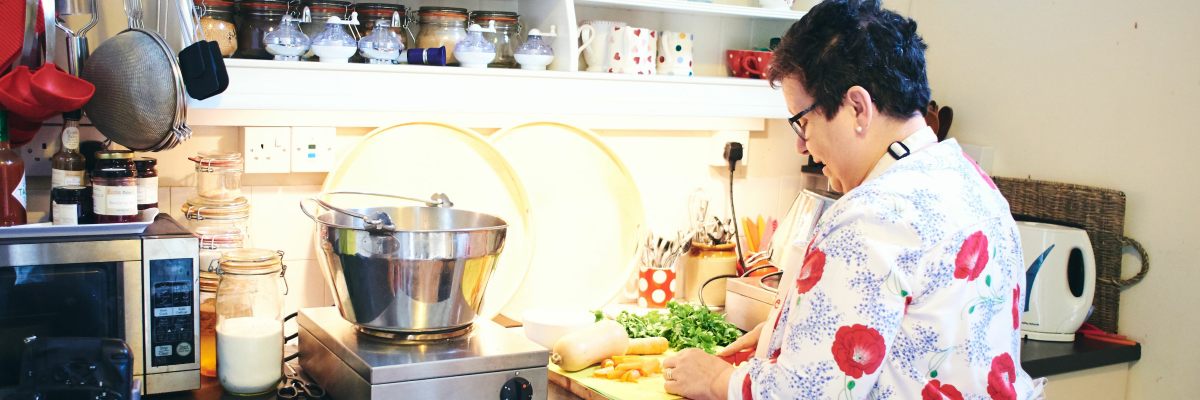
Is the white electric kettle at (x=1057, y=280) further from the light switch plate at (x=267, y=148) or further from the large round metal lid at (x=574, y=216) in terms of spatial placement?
the light switch plate at (x=267, y=148)

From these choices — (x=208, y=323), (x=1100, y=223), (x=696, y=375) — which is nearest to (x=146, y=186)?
(x=208, y=323)

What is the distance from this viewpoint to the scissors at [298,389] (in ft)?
5.35

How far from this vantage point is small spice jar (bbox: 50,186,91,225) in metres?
1.53

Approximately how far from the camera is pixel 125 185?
155cm

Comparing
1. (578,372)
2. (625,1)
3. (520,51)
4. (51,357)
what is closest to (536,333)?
(578,372)

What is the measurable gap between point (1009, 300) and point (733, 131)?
1.17m

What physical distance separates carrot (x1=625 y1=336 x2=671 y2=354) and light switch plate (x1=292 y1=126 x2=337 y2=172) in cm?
68

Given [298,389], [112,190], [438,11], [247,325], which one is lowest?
[298,389]

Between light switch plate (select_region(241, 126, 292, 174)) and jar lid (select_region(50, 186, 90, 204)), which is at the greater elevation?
light switch plate (select_region(241, 126, 292, 174))

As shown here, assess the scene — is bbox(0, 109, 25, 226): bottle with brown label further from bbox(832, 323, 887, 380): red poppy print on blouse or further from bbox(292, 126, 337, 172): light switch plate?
bbox(832, 323, 887, 380): red poppy print on blouse

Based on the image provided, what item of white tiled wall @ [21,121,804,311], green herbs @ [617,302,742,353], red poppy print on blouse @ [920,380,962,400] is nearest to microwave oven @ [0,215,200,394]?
white tiled wall @ [21,121,804,311]

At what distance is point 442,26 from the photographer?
1973 mm

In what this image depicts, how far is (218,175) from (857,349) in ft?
3.78

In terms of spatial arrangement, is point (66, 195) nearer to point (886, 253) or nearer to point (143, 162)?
point (143, 162)
